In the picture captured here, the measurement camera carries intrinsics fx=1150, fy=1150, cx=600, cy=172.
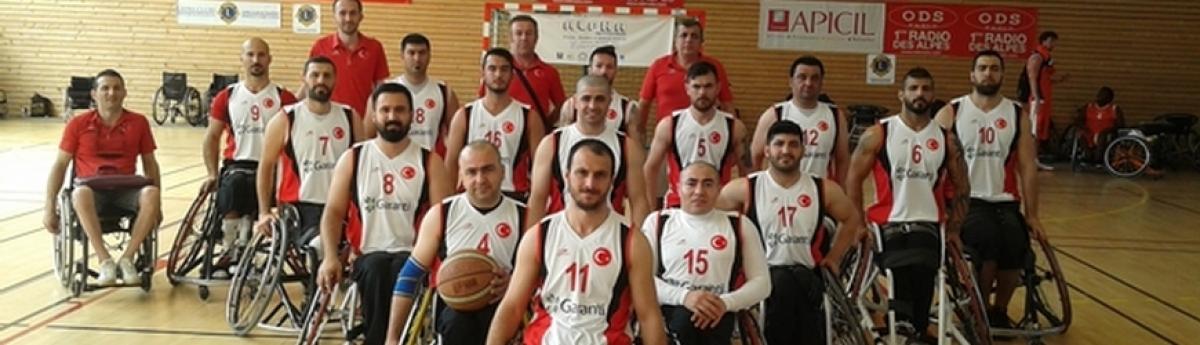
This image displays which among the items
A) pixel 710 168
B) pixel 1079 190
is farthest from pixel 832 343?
pixel 1079 190

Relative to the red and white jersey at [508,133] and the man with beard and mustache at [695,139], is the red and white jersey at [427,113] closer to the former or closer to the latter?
the red and white jersey at [508,133]

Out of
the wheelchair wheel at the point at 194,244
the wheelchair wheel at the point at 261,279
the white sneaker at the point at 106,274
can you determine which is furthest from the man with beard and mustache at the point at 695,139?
the white sneaker at the point at 106,274

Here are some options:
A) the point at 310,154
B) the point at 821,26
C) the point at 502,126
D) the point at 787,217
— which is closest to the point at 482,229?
the point at 787,217

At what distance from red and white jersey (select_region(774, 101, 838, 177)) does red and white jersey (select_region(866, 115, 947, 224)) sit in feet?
1.46

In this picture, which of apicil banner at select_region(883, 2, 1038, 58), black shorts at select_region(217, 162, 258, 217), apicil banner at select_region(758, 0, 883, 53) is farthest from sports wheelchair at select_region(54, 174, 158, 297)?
apicil banner at select_region(883, 2, 1038, 58)

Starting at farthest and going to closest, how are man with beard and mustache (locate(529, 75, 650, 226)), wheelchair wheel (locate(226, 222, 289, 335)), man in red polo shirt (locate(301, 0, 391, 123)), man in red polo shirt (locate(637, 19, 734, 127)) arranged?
man in red polo shirt (locate(301, 0, 391, 123)) < man in red polo shirt (locate(637, 19, 734, 127)) < wheelchair wheel (locate(226, 222, 289, 335)) < man with beard and mustache (locate(529, 75, 650, 226))

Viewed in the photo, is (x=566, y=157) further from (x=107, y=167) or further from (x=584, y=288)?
(x=107, y=167)

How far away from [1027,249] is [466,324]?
10.2ft

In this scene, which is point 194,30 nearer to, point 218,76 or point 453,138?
point 218,76

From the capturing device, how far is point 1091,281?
24.7ft

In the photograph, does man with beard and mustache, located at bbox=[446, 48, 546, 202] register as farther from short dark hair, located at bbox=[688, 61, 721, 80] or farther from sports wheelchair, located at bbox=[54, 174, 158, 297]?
sports wheelchair, located at bbox=[54, 174, 158, 297]

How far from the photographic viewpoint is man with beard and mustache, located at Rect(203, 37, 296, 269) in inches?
251

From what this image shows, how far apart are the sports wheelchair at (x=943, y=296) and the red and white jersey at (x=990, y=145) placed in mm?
579

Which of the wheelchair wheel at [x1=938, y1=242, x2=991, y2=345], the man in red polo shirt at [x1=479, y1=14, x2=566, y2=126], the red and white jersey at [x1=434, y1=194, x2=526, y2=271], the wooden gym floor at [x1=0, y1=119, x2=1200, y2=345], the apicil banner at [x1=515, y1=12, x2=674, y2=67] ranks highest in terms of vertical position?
the apicil banner at [x1=515, y1=12, x2=674, y2=67]
